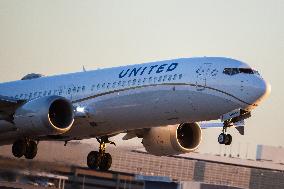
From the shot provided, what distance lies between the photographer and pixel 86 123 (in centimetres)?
4772

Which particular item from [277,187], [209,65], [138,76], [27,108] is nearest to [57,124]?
[27,108]

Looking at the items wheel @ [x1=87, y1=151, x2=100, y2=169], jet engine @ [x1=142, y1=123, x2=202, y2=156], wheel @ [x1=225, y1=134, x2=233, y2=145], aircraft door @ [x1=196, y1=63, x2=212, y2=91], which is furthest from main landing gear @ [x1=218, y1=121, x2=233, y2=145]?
wheel @ [x1=87, y1=151, x2=100, y2=169]

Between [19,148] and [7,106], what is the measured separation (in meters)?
2.78

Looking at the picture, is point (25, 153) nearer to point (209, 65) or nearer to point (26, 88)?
point (26, 88)

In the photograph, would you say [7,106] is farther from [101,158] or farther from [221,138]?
[221,138]

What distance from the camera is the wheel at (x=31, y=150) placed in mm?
49213

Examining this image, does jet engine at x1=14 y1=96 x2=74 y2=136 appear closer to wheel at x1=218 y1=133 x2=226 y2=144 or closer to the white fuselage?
the white fuselage

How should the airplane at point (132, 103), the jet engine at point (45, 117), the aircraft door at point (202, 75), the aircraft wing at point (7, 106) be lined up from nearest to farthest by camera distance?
the airplane at point (132, 103) → the aircraft door at point (202, 75) → the jet engine at point (45, 117) → the aircraft wing at point (7, 106)

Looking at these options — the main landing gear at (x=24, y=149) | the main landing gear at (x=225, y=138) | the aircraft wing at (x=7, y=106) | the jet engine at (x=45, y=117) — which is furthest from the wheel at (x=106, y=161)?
the main landing gear at (x=225, y=138)

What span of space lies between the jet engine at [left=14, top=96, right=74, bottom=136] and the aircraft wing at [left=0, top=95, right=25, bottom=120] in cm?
114

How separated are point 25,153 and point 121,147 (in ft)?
26.2

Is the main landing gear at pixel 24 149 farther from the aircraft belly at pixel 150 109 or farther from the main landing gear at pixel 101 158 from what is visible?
the main landing gear at pixel 101 158

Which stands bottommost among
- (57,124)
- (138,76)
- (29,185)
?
(29,185)

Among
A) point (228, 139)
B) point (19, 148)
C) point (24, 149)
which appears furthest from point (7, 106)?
point (228, 139)
